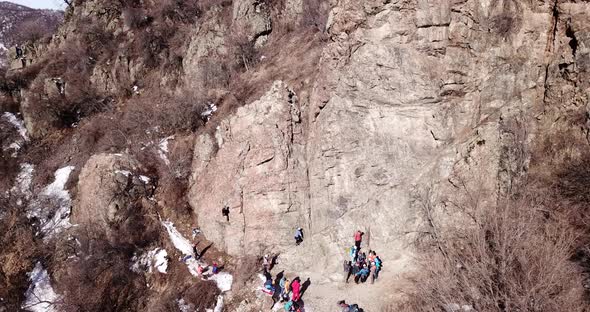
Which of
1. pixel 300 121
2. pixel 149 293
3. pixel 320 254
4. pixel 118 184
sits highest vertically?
pixel 300 121

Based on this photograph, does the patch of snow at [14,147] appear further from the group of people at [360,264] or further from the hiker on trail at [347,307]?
the hiker on trail at [347,307]

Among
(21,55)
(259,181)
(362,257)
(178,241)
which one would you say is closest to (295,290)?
(362,257)

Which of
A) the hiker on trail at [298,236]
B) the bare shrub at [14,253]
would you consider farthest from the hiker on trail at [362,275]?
the bare shrub at [14,253]

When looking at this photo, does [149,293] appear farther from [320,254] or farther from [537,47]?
[537,47]

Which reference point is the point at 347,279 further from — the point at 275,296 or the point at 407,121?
the point at 407,121

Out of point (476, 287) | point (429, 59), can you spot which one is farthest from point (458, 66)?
point (476, 287)

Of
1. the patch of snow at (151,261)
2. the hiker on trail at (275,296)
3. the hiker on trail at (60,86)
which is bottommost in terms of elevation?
the patch of snow at (151,261)
